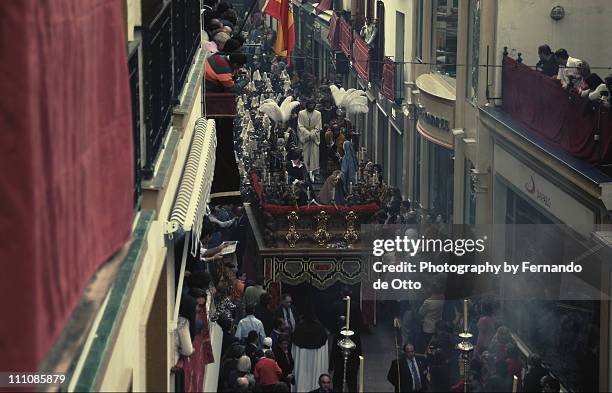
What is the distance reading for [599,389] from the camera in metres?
17.6

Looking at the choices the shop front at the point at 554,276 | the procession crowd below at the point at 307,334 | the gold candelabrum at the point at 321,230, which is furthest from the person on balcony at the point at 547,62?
the gold candelabrum at the point at 321,230

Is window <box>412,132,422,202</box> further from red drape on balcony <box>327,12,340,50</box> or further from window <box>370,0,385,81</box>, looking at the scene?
red drape on balcony <box>327,12,340,50</box>

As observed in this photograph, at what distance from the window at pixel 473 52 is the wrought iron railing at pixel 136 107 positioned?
17.3 m

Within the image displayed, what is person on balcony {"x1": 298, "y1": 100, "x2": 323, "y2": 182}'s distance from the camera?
28.9m

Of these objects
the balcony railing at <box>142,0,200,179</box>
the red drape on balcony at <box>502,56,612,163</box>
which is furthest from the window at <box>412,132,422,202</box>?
the balcony railing at <box>142,0,200,179</box>

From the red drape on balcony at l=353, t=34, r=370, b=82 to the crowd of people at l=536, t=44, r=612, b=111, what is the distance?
17.1 metres

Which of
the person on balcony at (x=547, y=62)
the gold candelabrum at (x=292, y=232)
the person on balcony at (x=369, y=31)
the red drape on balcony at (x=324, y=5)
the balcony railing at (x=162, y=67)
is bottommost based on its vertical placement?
the gold candelabrum at (x=292, y=232)

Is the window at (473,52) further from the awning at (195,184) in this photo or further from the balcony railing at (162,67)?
the balcony railing at (162,67)

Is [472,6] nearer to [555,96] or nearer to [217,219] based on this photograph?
[555,96]

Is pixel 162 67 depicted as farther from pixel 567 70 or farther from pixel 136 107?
pixel 567 70

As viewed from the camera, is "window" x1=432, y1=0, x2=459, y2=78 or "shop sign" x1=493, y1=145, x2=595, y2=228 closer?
"shop sign" x1=493, y1=145, x2=595, y2=228

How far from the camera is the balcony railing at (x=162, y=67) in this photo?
8148mm

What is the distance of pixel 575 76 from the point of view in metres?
19.8

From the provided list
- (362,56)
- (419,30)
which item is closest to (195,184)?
(419,30)
